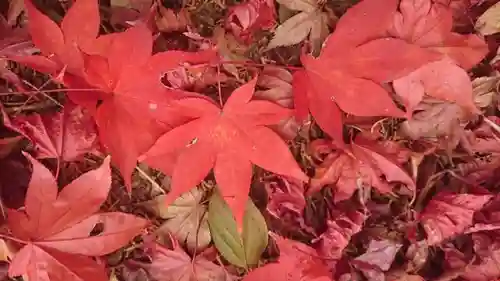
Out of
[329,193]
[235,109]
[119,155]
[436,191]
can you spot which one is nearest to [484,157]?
[436,191]

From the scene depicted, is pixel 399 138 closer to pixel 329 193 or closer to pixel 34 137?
pixel 329 193

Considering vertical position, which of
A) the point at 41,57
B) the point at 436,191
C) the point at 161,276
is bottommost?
the point at 161,276

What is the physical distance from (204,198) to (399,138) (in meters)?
0.24

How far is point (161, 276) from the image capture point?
2.22ft

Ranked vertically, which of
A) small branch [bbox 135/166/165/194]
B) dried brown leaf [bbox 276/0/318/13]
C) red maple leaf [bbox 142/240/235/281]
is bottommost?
red maple leaf [bbox 142/240/235/281]

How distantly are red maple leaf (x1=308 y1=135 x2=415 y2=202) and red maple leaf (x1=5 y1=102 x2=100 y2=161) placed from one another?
25 centimetres

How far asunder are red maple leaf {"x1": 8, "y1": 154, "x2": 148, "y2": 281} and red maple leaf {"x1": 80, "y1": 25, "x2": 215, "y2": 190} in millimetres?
29

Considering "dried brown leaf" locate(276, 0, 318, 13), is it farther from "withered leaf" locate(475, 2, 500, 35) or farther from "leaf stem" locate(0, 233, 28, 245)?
"leaf stem" locate(0, 233, 28, 245)

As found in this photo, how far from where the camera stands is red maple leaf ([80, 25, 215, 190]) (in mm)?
613

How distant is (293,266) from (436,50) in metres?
0.29

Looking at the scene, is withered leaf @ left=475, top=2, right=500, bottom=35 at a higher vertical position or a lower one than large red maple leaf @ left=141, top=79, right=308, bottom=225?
higher

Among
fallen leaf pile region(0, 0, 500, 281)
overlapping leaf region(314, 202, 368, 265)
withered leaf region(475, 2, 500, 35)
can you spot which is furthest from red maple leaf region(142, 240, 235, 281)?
withered leaf region(475, 2, 500, 35)

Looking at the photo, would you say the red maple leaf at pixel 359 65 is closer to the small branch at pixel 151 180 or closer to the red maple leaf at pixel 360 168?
the red maple leaf at pixel 360 168

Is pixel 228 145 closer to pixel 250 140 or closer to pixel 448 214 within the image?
pixel 250 140
